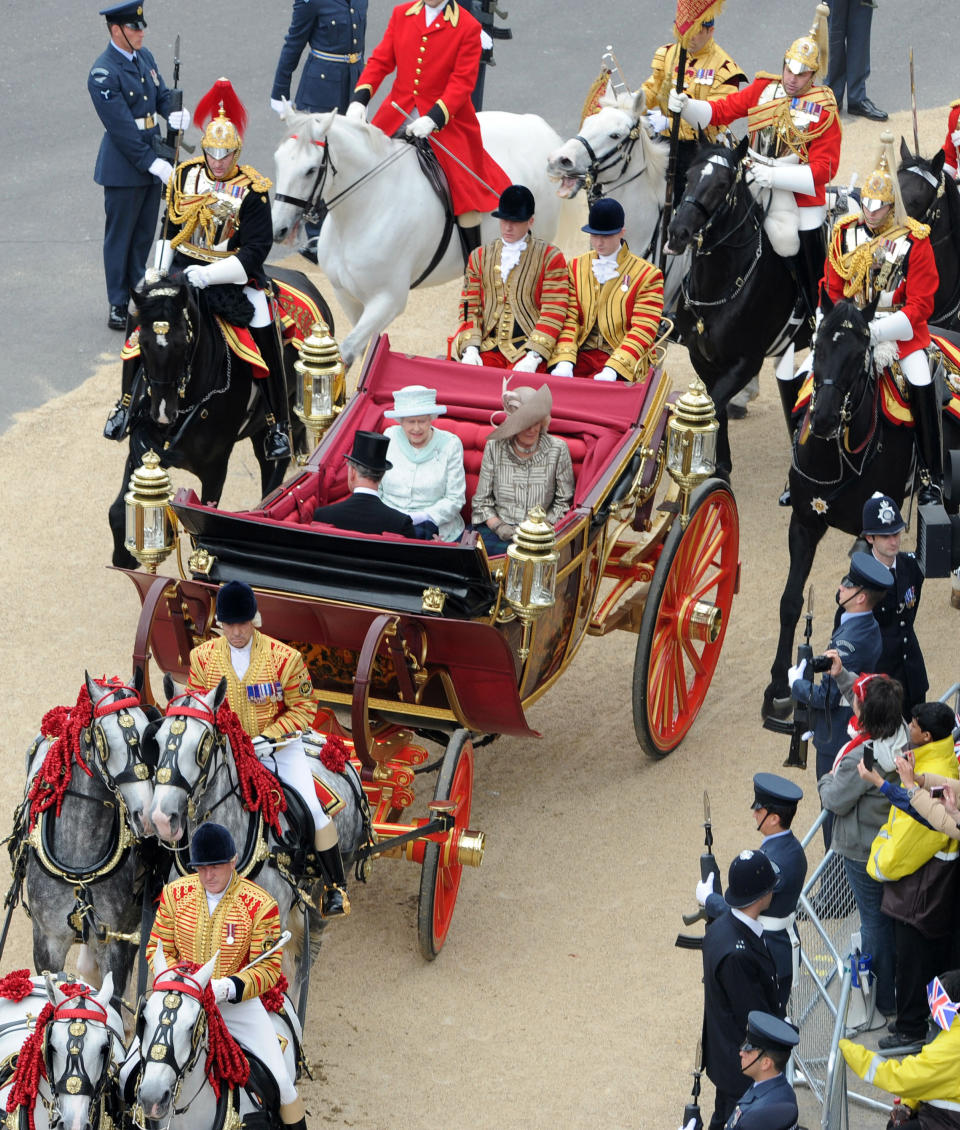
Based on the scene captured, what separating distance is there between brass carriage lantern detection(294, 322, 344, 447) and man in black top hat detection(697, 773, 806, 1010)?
320 centimetres

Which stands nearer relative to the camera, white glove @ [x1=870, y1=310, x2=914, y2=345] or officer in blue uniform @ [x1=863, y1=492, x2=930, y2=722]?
officer in blue uniform @ [x1=863, y1=492, x2=930, y2=722]

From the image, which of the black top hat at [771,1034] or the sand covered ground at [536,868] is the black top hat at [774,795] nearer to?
the black top hat at [771,1034]

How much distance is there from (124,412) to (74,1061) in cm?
482

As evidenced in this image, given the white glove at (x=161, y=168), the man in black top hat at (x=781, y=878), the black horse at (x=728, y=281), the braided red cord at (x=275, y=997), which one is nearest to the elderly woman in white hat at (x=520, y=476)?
the man in black top hat at (x=781, y=878)

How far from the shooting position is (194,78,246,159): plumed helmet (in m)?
9.32

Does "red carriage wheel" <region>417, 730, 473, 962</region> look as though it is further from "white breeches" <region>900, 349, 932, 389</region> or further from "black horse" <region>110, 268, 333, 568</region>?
"white breeches" <region>900, 349, 932, 389</region>

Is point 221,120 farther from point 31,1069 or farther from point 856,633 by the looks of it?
point 31,1069

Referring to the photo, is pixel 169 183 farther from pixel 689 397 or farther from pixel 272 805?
pixel 272 805

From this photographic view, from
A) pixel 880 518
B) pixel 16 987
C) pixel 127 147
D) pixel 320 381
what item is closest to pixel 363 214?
pixel 127 147

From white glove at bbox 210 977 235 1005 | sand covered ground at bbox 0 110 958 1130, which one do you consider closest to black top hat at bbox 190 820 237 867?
white glove at bbox 210 977 235 1005

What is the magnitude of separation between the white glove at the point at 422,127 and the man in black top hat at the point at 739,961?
6385 millimetres

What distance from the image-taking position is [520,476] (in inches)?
313

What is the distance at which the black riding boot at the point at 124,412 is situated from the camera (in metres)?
9.16

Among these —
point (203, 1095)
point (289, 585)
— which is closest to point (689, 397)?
point (289, 585)
